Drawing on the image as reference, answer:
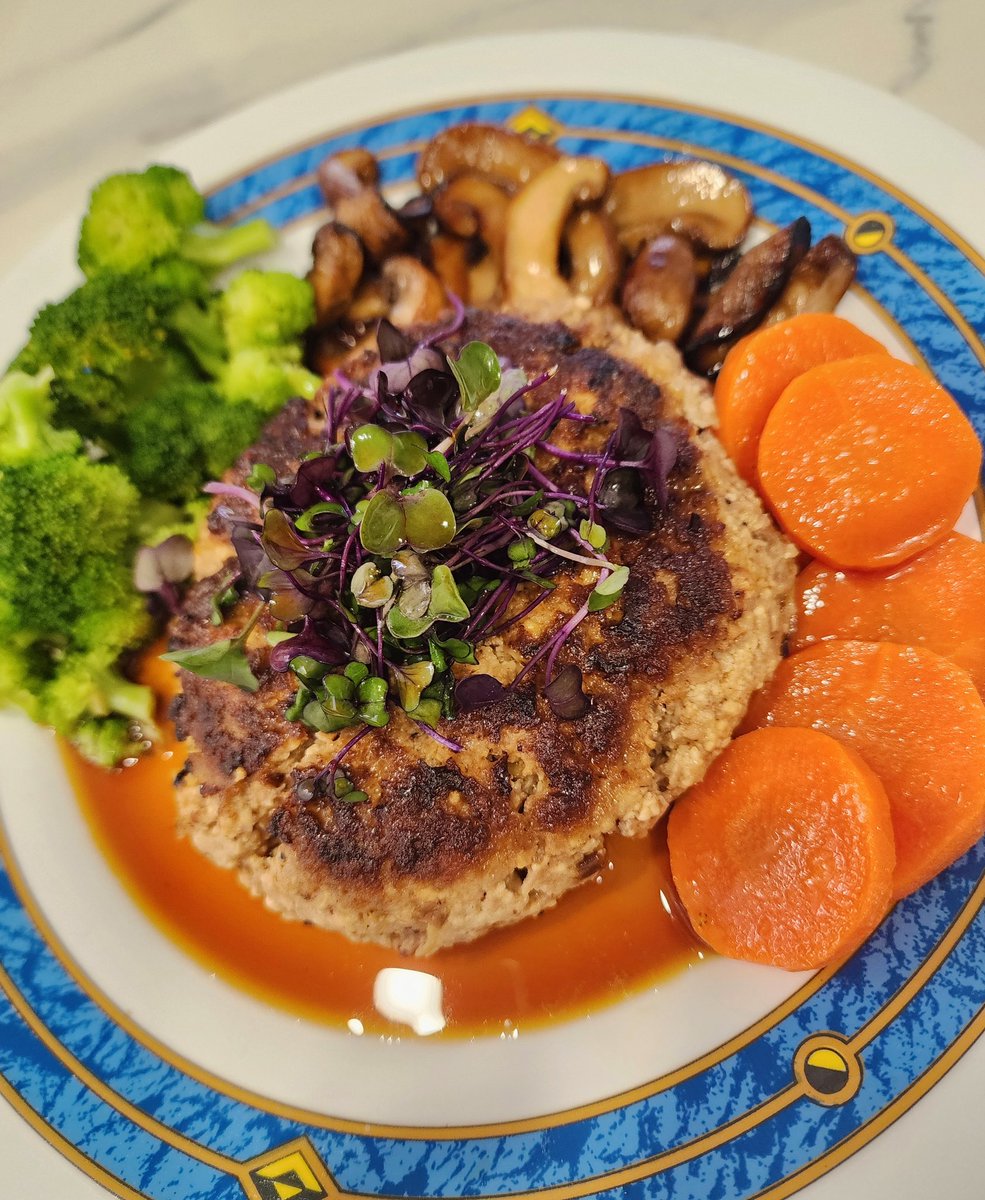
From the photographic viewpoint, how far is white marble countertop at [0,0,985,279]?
385 cm

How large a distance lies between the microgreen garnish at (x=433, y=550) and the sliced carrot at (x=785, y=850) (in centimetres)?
58

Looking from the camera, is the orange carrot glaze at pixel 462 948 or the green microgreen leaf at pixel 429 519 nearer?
the green microgreen leaf at pixel 429 519

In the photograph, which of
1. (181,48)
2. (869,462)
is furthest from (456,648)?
(181,48)

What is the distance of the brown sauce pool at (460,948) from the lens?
7.71ft

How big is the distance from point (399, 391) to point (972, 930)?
219cm

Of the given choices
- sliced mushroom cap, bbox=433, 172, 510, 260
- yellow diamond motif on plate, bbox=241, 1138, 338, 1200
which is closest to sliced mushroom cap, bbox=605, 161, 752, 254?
sliced mushroom cap, bbox=433, 172, 510, 260

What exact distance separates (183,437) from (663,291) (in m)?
1.76

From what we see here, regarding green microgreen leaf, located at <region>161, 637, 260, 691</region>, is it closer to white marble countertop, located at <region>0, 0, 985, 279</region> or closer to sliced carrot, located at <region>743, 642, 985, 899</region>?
sliced carrot, located at <region>743, 642, 985, 899</region>

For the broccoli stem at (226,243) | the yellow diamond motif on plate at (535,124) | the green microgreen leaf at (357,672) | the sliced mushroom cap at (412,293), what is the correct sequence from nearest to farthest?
1. the green microgreen leaf at (357,672)
2. the sliced mushroom cap at (412,293)
3. the broccoli stem at (226,243)
4. the yellow diamond motif on plate at (535,124)

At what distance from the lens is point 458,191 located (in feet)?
10.1

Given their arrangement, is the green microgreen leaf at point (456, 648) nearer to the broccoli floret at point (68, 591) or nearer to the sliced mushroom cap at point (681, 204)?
the broccoli floret at point (68, 591)

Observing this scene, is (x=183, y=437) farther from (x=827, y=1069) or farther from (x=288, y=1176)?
(x=827, y=1069)

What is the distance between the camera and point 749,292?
2.64 m

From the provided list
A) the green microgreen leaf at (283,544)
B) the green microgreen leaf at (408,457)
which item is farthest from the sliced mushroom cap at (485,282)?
the green microgreen leaf at (283,544)
